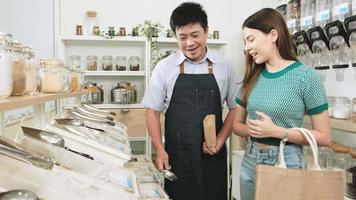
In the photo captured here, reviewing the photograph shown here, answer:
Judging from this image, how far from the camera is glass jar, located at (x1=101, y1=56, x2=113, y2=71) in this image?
3.73 meters

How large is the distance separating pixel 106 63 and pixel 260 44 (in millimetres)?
2532

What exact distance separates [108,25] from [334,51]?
247cm

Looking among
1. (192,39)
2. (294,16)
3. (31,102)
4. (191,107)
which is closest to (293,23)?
(294,16)

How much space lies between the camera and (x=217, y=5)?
415cm

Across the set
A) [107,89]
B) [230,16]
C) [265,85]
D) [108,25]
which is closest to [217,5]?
[230,16]

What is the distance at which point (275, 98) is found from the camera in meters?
1.40

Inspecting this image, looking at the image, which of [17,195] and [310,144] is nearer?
[17,195]

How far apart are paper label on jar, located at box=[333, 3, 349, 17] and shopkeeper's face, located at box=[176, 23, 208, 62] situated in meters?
0.81

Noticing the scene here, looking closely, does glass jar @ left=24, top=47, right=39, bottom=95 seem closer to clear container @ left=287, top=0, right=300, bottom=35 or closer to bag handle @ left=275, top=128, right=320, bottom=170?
bag handle @ left=275, top=128, right=320, bottom=170

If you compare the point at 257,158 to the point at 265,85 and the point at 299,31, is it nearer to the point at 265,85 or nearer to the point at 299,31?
the point at 265,85

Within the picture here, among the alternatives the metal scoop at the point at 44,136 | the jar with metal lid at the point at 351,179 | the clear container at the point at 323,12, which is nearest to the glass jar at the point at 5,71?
the metal scoop at the point at 44,136

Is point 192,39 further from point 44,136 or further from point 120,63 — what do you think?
point 120,63

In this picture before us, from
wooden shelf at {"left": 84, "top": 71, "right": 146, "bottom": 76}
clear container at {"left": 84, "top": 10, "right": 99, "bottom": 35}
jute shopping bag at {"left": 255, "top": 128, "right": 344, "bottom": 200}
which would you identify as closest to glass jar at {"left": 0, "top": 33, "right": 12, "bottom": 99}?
jute shopping bag at {"left": 255, "top": 128, "right": 344, "bottom": 200}

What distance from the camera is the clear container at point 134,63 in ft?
12.3
